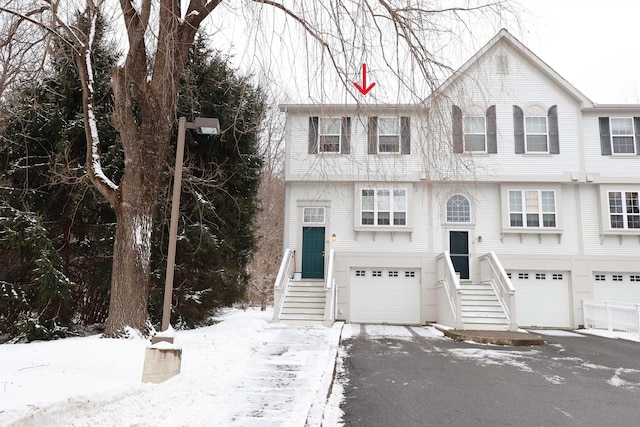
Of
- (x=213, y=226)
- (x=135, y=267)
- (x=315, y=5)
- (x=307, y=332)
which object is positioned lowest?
(x=307, y=332)

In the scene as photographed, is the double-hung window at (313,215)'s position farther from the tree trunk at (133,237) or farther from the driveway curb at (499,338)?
the tree trunk at (133,237)

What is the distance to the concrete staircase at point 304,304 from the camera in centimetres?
1284

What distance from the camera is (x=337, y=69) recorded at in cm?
618

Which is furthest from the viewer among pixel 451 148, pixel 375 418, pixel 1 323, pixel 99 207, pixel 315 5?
pixel 99 207

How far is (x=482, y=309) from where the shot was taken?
13.4 m

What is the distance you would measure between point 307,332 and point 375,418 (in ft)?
20.6

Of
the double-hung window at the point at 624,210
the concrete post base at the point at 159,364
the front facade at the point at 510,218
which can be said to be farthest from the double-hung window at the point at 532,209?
the concrete post base at the point at 159,364

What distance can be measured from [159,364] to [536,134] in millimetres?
14876

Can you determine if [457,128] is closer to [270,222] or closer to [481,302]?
[481,302]

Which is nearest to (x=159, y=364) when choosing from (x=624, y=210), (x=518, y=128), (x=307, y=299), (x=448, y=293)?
(x=307, y=299)

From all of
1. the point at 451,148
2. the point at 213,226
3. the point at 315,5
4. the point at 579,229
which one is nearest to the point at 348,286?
the point at 213,226

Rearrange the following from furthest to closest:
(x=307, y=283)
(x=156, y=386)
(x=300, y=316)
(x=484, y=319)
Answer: (x=307, y=283) < (x=300, y=316) < (x=484, y=319) < (x=156, y=386)

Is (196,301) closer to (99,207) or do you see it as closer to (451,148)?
(99,207)

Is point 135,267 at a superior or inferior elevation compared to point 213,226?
inferior
